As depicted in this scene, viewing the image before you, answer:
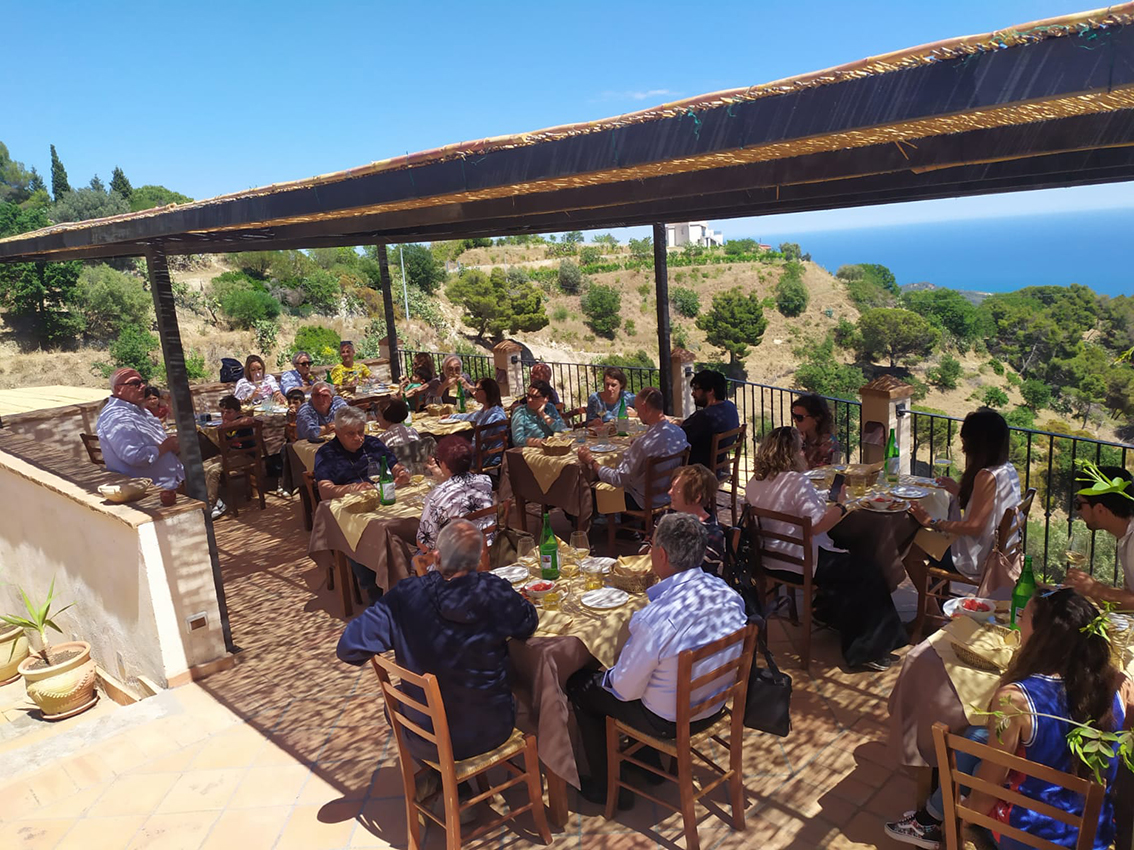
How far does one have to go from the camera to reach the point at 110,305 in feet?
89.7

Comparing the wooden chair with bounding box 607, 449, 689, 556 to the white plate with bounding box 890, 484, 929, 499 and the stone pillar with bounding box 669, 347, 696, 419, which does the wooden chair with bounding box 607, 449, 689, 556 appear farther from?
the stone pillar with bounding box 669, 347, 696, 419

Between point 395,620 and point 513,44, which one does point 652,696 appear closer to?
point 395,620

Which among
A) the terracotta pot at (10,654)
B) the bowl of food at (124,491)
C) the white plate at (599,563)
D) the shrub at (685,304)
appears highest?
the bowl of food at (124,491)

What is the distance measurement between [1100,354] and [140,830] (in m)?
64.4

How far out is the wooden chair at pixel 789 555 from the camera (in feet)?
12.0

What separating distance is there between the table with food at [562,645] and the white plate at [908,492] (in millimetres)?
1729

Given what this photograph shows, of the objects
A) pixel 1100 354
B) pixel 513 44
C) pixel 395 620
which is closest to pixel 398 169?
pixel 395 620

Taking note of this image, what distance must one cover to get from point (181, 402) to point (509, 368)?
585cm

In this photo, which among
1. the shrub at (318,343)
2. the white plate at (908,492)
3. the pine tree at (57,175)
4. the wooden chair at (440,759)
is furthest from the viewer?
the pine tree at (57,175)

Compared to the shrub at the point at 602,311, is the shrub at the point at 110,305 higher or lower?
higher

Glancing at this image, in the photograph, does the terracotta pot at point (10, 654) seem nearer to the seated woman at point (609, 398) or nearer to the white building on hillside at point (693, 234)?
the seated woman at point (609, 398)

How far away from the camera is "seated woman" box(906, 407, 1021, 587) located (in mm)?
3549

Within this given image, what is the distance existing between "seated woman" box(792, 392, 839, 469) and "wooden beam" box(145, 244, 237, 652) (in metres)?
3.65

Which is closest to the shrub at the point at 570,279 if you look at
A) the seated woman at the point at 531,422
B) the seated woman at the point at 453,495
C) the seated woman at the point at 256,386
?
the seated woman at the point at 256,386
